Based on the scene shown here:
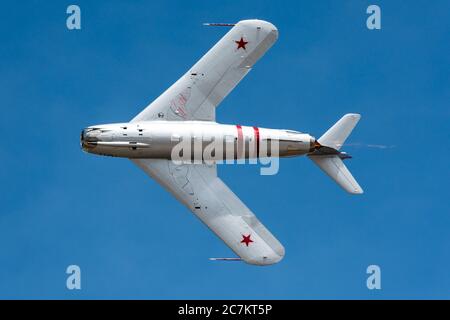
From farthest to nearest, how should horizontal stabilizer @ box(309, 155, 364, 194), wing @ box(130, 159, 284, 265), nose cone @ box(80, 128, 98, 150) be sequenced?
1. horizontal stabilizer @ box(309, 155, 364, 194)
2. wing @ box(130, 159, 284, 265)
3. nose cone @ box(80, 128, 98, 150)

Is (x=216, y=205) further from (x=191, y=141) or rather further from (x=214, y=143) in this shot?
(x=191, y=141)

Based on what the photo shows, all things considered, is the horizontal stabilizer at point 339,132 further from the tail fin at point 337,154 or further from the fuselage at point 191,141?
the fuselage at point 191,141

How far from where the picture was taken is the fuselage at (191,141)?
124 feet

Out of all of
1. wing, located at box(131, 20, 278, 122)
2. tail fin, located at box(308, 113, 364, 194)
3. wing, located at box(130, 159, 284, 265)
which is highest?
wing, located at box(131, 20, 278, 122)

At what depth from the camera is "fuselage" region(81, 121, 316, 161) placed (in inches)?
1489

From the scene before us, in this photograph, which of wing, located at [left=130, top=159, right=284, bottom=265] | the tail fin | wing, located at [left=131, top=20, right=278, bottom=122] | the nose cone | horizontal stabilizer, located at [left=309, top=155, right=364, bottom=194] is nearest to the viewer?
the nose cone

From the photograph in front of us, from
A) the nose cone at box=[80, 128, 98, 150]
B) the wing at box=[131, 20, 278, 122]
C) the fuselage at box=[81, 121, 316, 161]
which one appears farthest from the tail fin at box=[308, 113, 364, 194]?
the nose cone at box=[80, 128, 98, 150]

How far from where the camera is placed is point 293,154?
128 feet

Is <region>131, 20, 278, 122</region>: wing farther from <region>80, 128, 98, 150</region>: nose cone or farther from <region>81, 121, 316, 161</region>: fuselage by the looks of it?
<region>80, 128, 98, 150</region>: nose cone

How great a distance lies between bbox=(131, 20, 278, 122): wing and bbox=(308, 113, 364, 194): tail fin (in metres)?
4.82

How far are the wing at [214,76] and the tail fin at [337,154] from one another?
4.82m

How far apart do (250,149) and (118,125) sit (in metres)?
5.93

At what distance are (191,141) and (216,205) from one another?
3060 mm

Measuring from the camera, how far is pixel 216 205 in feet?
126
